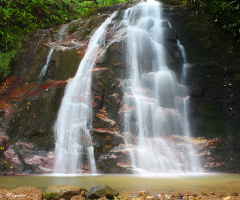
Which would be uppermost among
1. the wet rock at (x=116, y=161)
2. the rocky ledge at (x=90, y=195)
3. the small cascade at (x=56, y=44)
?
the small cascade at (x=56, y=44)

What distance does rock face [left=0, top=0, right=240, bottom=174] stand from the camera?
741 cm

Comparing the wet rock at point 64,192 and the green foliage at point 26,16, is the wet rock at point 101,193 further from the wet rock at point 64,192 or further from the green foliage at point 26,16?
the green foliage at point 26,16

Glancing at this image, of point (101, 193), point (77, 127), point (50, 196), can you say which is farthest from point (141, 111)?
point (50, 196)

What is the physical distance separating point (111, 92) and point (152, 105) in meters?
1.87

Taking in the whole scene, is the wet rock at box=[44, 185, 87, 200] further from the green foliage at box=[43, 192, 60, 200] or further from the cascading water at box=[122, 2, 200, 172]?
the cascading water at box=[122, 2, 200, 172]

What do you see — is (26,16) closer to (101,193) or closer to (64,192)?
(64,192)

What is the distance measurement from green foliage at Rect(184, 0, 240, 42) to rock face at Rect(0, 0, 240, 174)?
42 cm

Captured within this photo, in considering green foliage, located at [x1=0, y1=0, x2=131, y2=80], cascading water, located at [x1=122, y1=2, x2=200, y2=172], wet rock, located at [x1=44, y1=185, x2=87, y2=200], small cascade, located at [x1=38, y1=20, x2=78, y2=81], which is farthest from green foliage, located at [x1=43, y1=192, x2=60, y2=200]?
green foliage, located at [x1=0, y1=0, x2=131, y2=80]

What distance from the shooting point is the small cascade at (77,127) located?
23.5 ft

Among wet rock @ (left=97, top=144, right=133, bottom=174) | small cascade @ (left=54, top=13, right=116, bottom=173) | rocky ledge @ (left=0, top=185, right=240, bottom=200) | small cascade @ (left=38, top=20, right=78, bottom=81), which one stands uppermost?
small cascade @ (left=38, top=20, right=78, bottom=81)

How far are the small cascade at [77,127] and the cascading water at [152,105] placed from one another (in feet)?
5.01

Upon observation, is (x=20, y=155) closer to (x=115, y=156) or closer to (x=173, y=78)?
(x=115, y=156)

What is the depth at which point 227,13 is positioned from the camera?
10602mm

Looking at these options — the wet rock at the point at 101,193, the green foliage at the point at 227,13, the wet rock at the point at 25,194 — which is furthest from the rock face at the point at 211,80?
the wet rock at the point at 25,194
